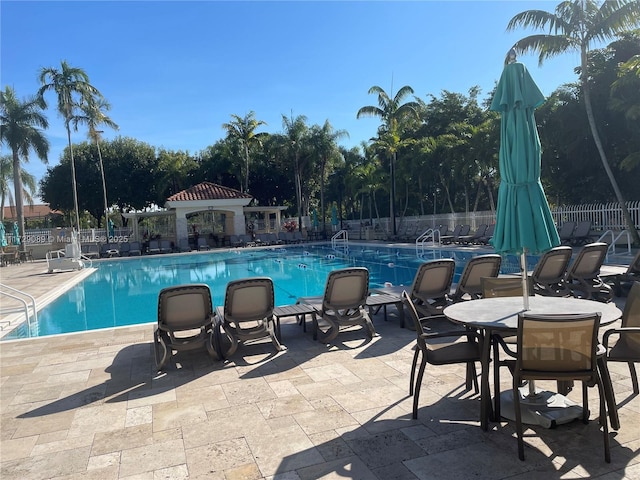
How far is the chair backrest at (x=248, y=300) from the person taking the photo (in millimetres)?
5332

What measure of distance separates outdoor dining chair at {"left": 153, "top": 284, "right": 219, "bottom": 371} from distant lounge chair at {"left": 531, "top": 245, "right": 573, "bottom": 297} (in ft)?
15.6

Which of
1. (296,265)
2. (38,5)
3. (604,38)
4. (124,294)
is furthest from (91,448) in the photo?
(604,38)

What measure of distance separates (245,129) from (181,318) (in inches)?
1254

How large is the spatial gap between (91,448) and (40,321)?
24.2 feet

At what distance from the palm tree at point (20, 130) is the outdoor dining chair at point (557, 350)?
2840 centimetres

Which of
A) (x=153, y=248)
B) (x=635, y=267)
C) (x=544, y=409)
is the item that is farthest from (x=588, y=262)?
(x=153, y=248)

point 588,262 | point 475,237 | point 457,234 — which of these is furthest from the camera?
point 457,234

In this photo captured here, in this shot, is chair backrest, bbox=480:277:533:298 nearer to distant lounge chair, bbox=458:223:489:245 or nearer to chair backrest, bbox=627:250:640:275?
chair backrest, bbox=627:250:640:275

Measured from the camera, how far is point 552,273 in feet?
23.0

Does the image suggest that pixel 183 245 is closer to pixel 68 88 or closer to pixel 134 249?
pixel 134 249

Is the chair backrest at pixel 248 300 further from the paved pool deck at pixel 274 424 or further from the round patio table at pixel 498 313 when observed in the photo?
the round patio table at pixel 498 313

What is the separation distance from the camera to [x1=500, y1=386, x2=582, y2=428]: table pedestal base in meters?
3.12

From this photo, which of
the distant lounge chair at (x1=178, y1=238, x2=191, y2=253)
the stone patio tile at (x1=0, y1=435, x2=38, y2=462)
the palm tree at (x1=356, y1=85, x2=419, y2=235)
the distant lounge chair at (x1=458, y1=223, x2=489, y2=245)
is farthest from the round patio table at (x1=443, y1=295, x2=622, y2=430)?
the distant lounge chair at (x1=178, y1=238, x2=191, y2=253)

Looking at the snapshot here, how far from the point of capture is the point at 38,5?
8.53 metres
